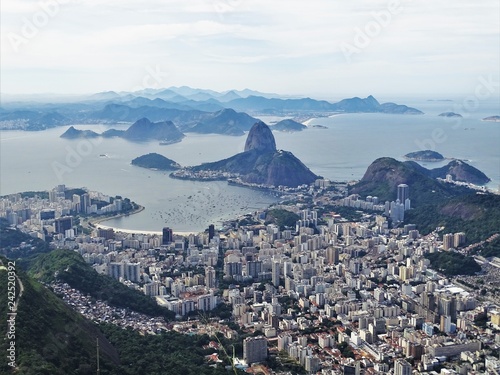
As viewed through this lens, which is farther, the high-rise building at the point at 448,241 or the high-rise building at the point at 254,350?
the high-rise building at the point at 448,241

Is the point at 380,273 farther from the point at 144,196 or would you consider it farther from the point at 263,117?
the point at 263,117

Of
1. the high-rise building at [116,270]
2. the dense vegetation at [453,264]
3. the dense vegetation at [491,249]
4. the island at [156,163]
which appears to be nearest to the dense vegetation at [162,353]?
the high-rise building at [116,270]

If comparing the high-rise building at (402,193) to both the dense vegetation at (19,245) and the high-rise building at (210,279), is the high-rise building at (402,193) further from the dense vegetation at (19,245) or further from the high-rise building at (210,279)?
the dense vegetation at (19,245)

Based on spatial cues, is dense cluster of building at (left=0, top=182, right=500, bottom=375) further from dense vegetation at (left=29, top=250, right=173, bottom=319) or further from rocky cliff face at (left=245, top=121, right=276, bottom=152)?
rocky cliff face at (left=245, top=121, right=276, bottom=152)

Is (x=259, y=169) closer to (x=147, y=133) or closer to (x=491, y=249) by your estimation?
(x=491, y=249)

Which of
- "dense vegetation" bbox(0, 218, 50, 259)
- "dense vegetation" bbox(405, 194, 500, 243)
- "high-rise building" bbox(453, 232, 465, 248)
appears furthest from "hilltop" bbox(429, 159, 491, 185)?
"dense vegetation" bbox(0, 218, 50, 259)
